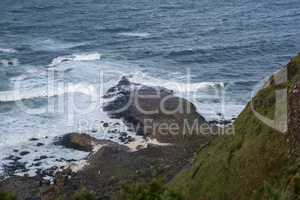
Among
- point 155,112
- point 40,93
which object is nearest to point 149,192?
point 155,112

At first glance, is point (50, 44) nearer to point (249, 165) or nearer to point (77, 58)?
point (77, 58)

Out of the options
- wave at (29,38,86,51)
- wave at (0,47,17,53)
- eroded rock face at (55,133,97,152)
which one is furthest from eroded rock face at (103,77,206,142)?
wave at (0,47,17,53)

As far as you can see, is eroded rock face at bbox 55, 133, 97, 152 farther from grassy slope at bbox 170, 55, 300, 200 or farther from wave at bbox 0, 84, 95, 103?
grassy slope at bbox 170, 55, 300, 200

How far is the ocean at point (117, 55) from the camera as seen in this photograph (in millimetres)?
64800

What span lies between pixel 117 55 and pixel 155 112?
98.8 feet

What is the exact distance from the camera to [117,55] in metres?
91.1

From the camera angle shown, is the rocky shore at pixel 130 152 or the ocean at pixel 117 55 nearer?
the rocky shore at pixel 130 152

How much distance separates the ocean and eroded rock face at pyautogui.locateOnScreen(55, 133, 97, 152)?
120cm

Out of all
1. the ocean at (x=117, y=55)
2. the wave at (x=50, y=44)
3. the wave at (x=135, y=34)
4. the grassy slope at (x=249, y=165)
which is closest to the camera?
the grassy slope at (x=249, y=165)

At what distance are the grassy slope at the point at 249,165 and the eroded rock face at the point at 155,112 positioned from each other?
19487 mm

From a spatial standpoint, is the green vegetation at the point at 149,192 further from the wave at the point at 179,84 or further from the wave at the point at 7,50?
the wave at the point at 7,50

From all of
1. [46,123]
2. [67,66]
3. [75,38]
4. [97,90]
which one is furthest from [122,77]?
[75,38]

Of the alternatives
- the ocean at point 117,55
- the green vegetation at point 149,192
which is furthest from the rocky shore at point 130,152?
the green vegetation at point 149,192

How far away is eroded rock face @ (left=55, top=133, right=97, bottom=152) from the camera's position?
184 ft
